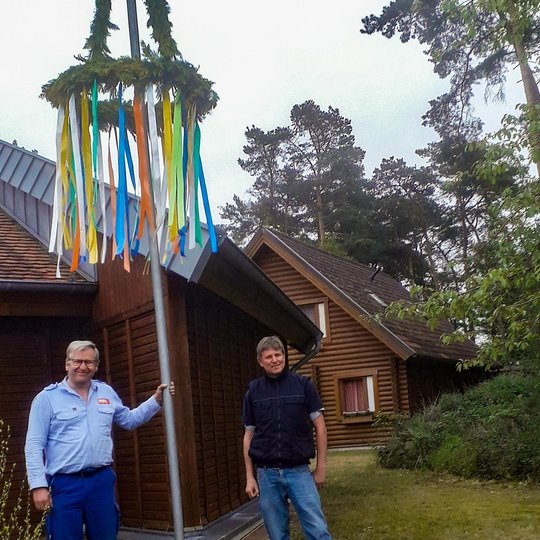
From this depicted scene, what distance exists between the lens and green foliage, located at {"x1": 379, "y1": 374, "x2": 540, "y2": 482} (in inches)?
431

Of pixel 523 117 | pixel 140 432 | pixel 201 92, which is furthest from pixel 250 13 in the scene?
pixel 523 117

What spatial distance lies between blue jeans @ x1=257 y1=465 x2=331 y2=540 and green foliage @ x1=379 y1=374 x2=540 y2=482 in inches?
263

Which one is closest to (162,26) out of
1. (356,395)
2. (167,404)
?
(167,404)

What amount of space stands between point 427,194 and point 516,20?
32162 millimetres

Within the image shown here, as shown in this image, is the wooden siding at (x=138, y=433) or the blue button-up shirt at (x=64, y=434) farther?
the wooden siding at (x=138, y=433)

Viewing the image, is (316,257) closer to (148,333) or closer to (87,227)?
(148,333)

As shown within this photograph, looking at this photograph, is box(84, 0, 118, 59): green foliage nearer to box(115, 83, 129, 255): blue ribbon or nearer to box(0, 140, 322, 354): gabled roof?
box(115, 83, 129, 255): blue ribbon

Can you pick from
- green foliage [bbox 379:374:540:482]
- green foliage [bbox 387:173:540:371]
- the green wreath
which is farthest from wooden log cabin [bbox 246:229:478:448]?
the green wreath

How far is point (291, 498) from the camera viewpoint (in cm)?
486

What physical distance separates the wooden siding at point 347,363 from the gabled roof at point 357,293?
57 centimetres

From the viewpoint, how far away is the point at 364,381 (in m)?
20.8

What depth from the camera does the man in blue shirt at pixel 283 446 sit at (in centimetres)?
A: 481

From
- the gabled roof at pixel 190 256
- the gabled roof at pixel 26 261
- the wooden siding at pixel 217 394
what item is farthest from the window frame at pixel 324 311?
the gabled roof at pixel 26 261

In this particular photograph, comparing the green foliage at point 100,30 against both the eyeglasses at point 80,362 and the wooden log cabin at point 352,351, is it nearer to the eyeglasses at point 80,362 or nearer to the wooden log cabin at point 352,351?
the eyeglasses at point 80,362
